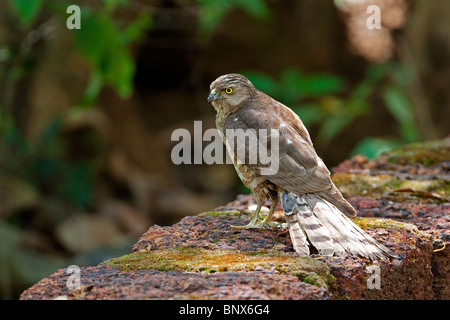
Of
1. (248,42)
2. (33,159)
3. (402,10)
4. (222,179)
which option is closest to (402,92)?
(402,10)

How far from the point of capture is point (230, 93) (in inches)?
178

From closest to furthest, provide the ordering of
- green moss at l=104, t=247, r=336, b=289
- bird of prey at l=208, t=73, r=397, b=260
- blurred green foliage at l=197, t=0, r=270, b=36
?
1. green moss at l=104, t=247, r=336, b=289
2. bird of prey at l=208, t=73, r=397, b=260
3. blurred green foliage at l=197, t=0, r=270, b=36

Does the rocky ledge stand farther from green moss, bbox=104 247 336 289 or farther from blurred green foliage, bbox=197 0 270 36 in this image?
blurred green foliage, bbox=197 0 270 36

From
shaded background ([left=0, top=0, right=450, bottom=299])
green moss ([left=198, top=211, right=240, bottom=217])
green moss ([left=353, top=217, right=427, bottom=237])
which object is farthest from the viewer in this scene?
shaded background ([left=0, top=0, right=450, bottom=299])

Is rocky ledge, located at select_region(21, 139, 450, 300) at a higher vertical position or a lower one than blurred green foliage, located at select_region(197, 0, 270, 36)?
lower

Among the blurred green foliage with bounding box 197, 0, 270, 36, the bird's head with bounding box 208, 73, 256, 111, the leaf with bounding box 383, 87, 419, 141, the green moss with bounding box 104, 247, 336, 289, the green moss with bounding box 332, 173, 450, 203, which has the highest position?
the blurred green foliage with bounding box 197, 0, 270, 36

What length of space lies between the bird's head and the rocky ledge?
83 centimetres

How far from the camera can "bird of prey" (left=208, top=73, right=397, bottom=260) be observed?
320 centimetres

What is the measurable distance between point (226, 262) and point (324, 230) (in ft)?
2.29

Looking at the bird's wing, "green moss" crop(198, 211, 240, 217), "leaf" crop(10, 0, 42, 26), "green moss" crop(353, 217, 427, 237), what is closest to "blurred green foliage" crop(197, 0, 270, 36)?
"leaf" crop(10, 0, 42, 26)

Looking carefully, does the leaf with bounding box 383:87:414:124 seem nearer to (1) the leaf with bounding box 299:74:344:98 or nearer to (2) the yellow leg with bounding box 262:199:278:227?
(1) the leaf with bounding box 299:74:344:98

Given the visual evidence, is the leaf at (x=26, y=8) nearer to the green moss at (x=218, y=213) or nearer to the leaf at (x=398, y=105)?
the green moss at (x=218, y=213)

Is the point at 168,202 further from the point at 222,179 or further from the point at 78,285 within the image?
the point at 78,285

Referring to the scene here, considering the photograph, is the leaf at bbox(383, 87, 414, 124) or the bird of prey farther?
the leaf at bbox(383, 87, 414, 124)
